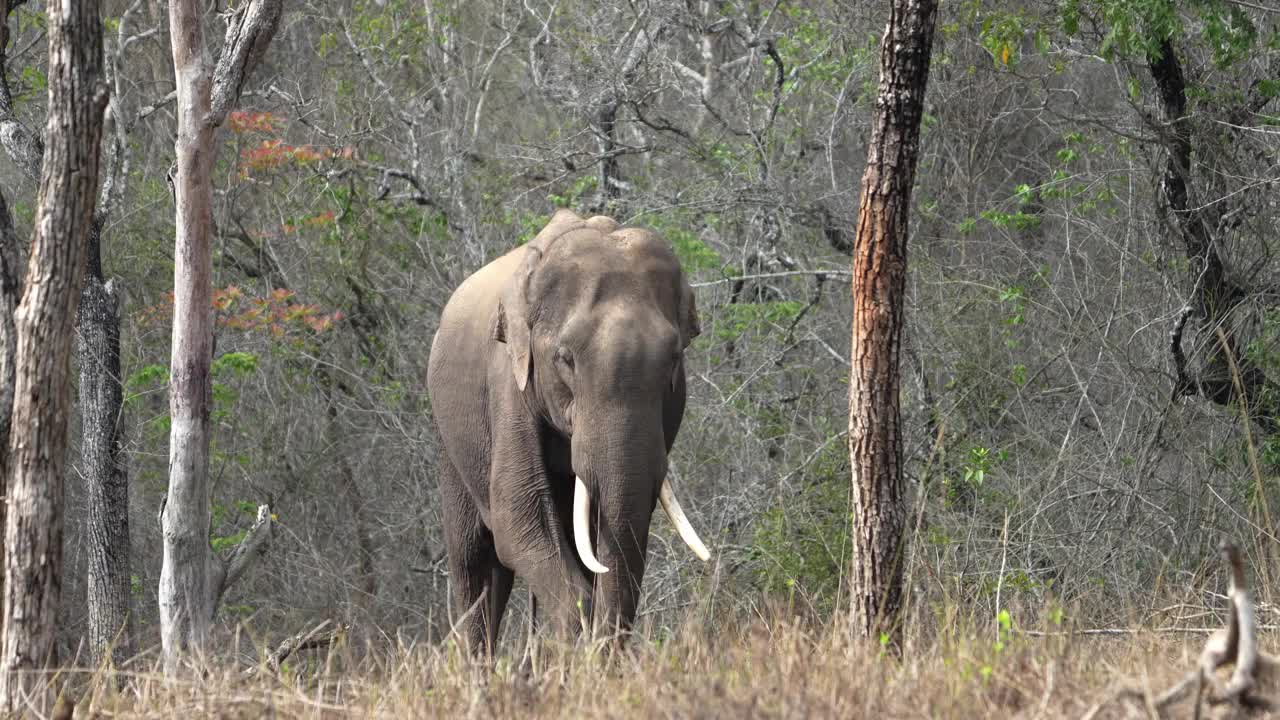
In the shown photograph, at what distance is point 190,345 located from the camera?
7.91 meters

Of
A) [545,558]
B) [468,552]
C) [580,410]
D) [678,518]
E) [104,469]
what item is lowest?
[468,552]

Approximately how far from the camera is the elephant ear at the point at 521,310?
8.29 meters

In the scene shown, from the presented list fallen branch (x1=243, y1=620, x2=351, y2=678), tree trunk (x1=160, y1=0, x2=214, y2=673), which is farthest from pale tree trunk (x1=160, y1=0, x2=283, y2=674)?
fallen branch (x1=243, y1=620, x2=351, y2=678)

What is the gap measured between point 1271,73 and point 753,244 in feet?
14.6

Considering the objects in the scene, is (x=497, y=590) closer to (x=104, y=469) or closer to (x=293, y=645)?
(x=293, y=645)

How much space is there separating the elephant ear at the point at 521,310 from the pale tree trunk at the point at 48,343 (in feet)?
8.64

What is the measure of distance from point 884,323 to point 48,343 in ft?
10.4

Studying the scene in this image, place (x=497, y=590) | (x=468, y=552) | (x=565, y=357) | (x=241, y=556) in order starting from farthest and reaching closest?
1. (x=497, y=590)
2. (x=468, y=552)
3. (x=241, y=556)
4. (x=565, y=357)

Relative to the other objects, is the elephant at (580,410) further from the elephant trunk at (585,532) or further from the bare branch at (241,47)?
the bare branch at (241,47)

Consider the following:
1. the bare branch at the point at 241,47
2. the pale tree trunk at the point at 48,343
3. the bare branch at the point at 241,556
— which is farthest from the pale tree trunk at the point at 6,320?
the bare branch at the point at 241,556

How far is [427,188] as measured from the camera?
1509cm

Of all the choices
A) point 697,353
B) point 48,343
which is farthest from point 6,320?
point 697,353

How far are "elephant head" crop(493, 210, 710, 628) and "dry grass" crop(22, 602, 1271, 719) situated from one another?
191 cm

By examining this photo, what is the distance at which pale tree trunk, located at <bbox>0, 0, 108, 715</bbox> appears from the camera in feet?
19.9
